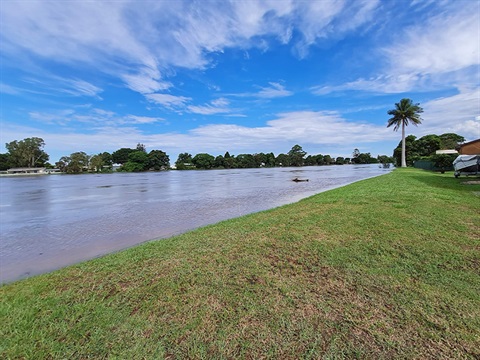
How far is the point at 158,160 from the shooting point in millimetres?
114125

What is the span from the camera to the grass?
2252mm

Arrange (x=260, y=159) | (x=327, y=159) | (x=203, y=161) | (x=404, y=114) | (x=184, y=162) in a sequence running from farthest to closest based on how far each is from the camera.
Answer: (x=327, y=159), (x=260, y=159), (x=184, y=162), (x=203, y=161), (x=404, y=114)

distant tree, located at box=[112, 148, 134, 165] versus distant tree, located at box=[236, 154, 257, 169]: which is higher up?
distant tree, located at box=[112, 148, 134, 165]

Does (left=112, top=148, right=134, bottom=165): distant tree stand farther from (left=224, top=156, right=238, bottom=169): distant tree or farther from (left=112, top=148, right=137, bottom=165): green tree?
(left=224, top=156, right=238, bottom=169): distant tree

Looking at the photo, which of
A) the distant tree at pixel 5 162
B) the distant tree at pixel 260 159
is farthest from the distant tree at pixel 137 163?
the distant tree at pixel 260 159

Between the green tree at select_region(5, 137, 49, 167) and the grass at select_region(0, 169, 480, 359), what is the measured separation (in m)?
124

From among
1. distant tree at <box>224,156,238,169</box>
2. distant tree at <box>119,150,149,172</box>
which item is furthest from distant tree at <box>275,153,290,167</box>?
distant tree at <box>119,150,149,172</box>

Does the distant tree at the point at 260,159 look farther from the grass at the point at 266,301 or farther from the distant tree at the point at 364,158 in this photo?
the grass at the point at 266,301

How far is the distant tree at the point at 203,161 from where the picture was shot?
12300 centimetres

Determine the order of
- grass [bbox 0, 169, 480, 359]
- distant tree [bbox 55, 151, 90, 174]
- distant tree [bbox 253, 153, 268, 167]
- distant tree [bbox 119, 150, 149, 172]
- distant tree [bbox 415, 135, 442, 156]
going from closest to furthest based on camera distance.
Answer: grass [bbox 0, 169, 480, 359] → distant tree [bbox 415, 135, 442, 156] → distant tree [bbox 55, 151, 90, 174] → distant tree [bbox 119, 150, 149, 172] → distant tree [bbox 253, 153, 268, 167]

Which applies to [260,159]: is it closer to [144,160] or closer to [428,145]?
[144,160]

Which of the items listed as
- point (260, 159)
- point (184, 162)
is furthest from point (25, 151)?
point (260, 159)

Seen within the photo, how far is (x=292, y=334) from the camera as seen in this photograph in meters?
2.37

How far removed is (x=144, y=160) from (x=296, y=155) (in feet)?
254
